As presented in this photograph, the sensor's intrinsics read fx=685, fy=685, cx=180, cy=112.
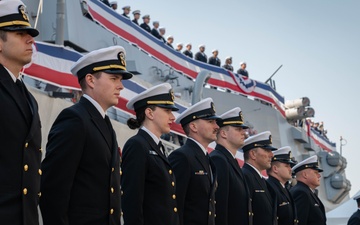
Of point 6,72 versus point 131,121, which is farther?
point 131,121

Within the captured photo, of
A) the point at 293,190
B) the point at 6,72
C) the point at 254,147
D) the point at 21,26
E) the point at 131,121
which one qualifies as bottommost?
the point at 293,190

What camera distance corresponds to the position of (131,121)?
4.44 m

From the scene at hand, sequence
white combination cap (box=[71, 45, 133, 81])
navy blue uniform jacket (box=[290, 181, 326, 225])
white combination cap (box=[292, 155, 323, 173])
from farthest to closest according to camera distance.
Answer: white combination cap (box=[292, 155, 323, 173]) → navy blue uniform jacket (box=[290, 181, 326, 225]) → white combination cap (box=[71, 45, 133, 81])

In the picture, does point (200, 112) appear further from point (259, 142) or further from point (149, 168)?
point (259, 142)

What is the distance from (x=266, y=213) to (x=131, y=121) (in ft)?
6.55

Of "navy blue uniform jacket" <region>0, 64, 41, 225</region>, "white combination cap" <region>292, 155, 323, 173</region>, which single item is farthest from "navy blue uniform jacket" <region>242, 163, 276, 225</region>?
"navy blue uniform jacket" <region>0, 64, 41, 225</region>

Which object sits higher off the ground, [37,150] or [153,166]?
[37,150]

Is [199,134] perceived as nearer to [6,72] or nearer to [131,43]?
[6,72]

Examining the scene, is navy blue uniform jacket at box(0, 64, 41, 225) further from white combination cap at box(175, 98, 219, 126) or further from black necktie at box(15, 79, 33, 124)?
white combination cap at box(175, 98, 219, 126)

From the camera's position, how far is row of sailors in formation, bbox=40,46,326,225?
11.2 ft

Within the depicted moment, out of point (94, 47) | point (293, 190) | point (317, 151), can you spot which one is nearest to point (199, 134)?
point (293, 190)

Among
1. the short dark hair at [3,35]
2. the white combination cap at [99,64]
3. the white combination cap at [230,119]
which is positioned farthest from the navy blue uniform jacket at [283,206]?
the short dark hair at [3,35]

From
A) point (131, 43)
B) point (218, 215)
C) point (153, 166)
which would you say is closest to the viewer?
point (153, 166)

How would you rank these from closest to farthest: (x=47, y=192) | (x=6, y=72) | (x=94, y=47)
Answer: (x=6, y=72)
(x=47, y=192)
(x=94, y=47)
